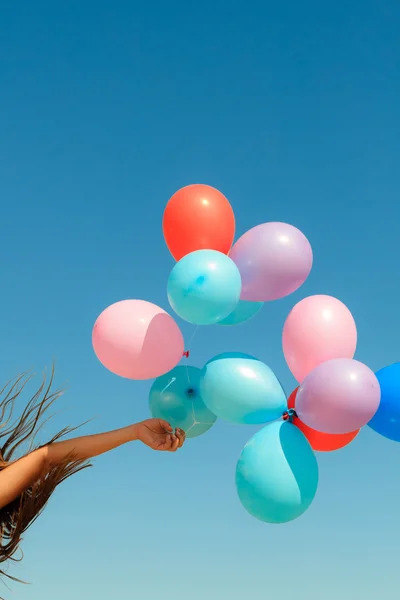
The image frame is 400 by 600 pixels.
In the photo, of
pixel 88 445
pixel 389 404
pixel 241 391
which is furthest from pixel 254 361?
pixel 88 445

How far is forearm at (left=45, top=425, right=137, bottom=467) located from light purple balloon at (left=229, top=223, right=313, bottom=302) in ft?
4.46

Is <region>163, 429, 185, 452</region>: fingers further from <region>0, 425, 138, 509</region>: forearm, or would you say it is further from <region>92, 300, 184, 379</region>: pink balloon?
<region>92, 300, 184, 379</region>: pink balloon

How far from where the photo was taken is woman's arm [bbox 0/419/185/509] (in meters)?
3.74

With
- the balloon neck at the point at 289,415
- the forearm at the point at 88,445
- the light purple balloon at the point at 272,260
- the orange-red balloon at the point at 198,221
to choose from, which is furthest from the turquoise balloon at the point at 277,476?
the orange-red balloon at the point at 198,221

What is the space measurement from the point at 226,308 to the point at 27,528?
5.82ft

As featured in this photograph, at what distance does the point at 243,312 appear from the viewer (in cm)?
497

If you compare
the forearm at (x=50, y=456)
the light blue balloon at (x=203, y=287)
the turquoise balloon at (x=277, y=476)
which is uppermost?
the light blue balloon at (x=203, y=287)

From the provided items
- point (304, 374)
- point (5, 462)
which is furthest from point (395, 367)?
point (5, 462)

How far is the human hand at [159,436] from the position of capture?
3.97 m

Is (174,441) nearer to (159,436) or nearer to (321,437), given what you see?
(159,436)

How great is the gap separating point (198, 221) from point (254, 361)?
1.07 metres

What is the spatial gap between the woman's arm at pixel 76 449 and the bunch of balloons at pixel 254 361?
512 millimetres

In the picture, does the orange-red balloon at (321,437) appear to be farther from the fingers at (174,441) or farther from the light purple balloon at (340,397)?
the fingers at (174,441)

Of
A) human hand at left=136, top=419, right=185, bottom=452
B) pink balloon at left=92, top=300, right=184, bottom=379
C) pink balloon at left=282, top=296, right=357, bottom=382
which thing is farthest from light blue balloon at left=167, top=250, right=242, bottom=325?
human hand at left=136, top=419, right=185, bottom=452
